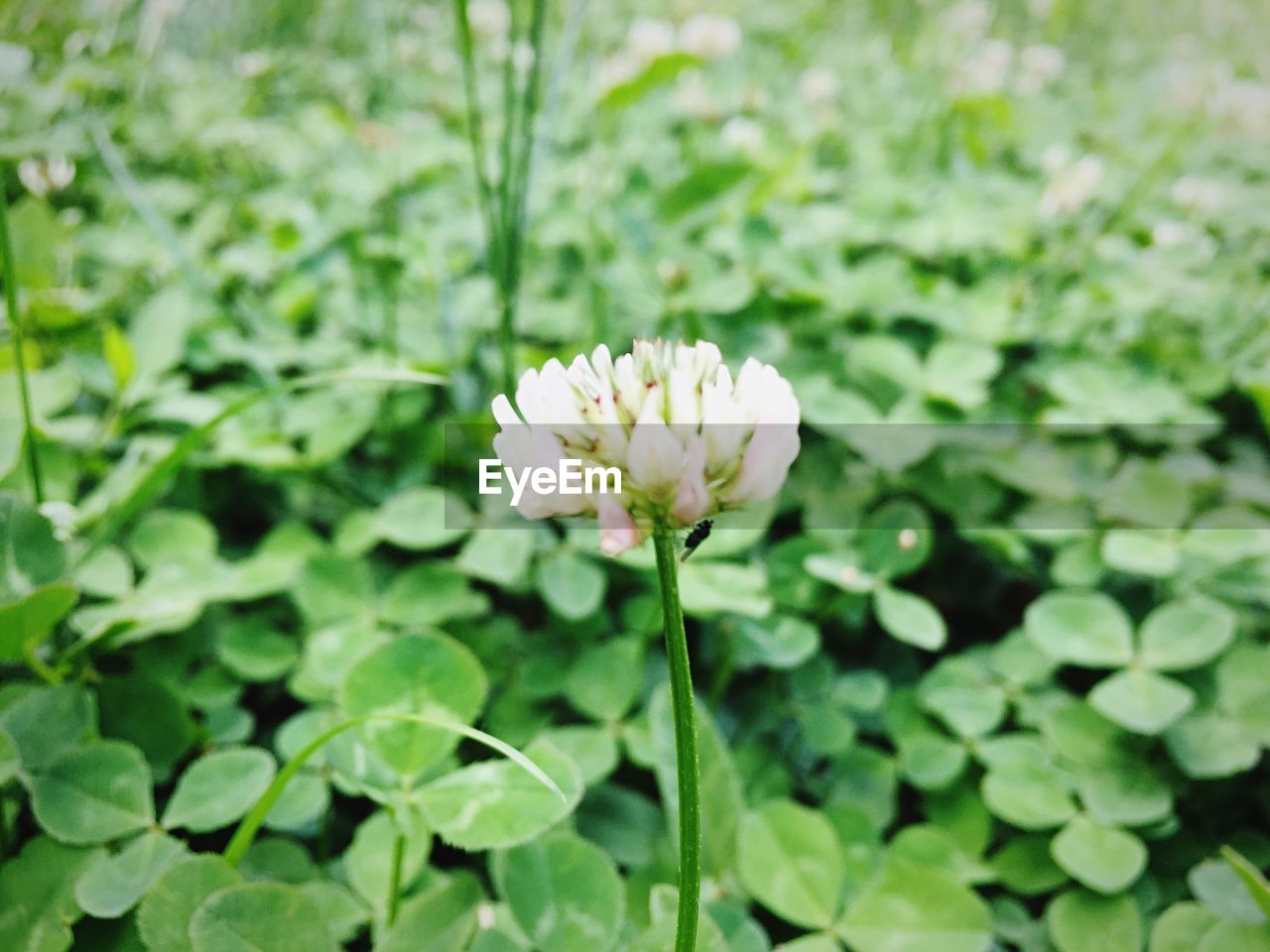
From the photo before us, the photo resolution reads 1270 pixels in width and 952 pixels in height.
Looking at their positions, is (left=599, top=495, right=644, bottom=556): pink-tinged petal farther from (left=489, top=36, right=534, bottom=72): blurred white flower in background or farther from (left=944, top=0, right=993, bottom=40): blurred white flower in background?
(left=944, top=0, right=993, bottom=40): blurred white flower in background

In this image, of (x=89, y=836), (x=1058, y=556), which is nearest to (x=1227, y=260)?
(x=1058, y=556)

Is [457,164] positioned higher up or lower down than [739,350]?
higher up

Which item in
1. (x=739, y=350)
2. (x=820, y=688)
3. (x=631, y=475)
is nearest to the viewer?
(x=631, y=475)

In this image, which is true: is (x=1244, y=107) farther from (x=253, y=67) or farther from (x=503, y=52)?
(x=253, y=67)

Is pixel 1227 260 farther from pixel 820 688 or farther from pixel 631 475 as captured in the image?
pixel 631 475

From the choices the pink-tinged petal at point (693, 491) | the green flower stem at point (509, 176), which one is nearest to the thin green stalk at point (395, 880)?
the pink-tinged petal at point (693, 491)

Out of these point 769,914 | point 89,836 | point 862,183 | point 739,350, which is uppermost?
point 862,183

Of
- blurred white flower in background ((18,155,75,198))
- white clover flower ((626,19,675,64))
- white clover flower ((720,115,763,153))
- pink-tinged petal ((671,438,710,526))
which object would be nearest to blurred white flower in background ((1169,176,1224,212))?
white clover flower ((720,115,763,153))

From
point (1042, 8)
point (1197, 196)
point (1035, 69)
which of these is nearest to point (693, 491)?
point (1197, 196)
